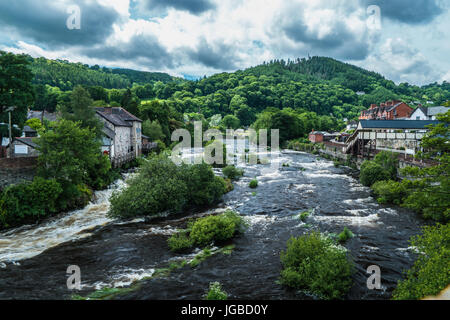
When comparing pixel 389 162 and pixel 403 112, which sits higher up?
pixel 403 112

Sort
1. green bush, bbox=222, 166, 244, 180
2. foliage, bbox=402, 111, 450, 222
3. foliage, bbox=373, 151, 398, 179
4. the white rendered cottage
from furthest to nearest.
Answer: the white rendered cottage → green bush, bbox=222, 166, 244, 180 → foliage, bbox=373, 151, 398, 179 → foliage, bbox=402, 111, 450, 222

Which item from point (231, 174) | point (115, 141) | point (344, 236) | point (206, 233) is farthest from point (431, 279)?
point (115, 141)

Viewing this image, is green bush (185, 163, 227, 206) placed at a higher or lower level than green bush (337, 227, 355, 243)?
higher

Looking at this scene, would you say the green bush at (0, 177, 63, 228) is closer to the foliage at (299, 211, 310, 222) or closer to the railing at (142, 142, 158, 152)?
the foliage at (299, 211, 310, 222)

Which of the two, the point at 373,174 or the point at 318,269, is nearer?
the point at 318,269

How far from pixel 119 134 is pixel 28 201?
2436 cm

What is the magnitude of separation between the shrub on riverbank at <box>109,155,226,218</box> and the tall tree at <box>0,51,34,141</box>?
14.2 meters

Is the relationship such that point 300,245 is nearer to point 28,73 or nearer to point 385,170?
point 385,170

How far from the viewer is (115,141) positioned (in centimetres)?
4172

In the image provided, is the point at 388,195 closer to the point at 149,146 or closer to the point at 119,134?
the point at 119,134

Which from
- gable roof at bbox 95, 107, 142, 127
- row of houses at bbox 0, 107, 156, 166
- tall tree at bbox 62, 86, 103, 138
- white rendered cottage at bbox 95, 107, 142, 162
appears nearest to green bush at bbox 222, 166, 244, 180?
row of houses at bbox 0, 107, 156, 166

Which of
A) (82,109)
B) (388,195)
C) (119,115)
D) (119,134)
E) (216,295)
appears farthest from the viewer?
(119,115)

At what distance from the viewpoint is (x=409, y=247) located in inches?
615

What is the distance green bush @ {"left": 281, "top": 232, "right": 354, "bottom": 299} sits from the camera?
1076 cm
